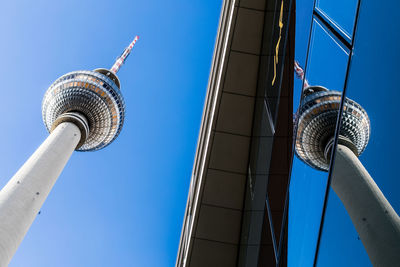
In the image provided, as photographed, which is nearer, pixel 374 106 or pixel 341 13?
pixel 374 106

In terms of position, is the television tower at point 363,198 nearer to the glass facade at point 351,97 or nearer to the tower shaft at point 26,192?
the glass facade at point 351,97

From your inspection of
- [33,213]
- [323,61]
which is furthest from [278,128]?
[33,213]

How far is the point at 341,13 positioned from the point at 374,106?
1205mm

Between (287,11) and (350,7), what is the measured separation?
2.24m

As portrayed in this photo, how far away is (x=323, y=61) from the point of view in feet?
8.48

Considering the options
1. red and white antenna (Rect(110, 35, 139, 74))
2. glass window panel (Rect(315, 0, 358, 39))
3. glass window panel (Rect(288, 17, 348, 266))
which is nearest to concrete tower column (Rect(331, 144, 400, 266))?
glass window panel (Rect(288, 17, 348, 266))

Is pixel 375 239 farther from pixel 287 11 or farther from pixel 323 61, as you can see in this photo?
pixel 287 11

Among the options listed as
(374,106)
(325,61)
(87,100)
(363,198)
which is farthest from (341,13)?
(87,100)

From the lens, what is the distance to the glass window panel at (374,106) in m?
1.14

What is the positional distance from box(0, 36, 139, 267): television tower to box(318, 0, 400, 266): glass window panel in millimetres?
22502

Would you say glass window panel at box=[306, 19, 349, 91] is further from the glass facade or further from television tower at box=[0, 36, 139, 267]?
television tower at box=[0, 36, 139, 267]

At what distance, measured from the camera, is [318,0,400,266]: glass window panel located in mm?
Result: 1145

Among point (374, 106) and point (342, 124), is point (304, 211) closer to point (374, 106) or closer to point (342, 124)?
point (342, 124)

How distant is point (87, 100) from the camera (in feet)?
145
